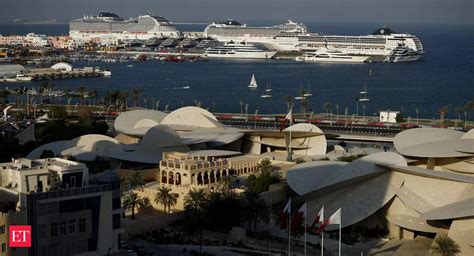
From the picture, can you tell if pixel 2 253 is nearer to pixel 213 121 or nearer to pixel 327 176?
pixel 327 176

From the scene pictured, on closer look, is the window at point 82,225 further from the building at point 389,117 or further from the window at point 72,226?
the building at point 389,117

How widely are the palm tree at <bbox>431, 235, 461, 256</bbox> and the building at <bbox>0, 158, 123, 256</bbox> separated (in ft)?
24.5

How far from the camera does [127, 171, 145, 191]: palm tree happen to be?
25359mm

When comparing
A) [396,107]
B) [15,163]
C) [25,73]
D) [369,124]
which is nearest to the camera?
[15,163]

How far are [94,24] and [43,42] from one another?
16627 mm

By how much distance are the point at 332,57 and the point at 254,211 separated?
2903 inches

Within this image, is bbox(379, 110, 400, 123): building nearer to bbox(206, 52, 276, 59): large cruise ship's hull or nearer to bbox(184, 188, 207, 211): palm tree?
bbox(184, 188, 207, 211): palm tree

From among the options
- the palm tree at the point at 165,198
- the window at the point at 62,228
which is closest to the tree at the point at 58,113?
the palm tree at the point at 165,198

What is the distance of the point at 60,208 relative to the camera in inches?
619

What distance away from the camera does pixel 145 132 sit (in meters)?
32.9

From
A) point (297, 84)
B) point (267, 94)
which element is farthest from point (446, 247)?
point (297, 84)

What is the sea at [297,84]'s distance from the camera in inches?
2276

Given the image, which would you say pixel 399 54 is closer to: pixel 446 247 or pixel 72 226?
pixel 446 247

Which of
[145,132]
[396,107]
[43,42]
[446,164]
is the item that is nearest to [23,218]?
[446,164]
